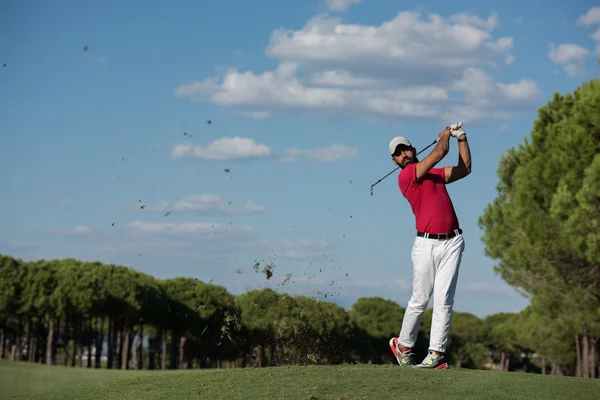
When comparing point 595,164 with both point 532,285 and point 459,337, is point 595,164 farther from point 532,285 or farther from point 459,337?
point 459,337

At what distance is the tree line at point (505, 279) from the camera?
31.5 metres

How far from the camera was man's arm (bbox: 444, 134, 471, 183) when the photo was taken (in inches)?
453

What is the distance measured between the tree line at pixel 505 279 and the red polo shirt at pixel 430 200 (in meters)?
4.63

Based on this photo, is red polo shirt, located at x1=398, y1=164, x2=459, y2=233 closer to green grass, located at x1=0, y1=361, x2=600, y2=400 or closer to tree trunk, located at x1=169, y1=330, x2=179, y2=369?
green grass, located at x1=0, y1=361, x2=600, y2=400

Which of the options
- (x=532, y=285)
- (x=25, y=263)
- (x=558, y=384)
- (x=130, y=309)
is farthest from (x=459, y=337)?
(x=558, y=384)

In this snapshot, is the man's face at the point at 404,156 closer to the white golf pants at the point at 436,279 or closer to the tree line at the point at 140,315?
the white golf pants at the point at 436,279

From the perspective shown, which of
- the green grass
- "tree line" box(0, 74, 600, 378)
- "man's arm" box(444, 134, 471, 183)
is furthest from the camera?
"tree line" box(0, 74, 600, 378)

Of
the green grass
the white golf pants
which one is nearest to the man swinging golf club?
the white golf pants

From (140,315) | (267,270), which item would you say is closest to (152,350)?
(140,315)

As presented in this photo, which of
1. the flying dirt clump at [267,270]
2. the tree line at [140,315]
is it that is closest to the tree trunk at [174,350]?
the tree line at [140,315]

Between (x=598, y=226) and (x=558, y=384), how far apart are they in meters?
22.4

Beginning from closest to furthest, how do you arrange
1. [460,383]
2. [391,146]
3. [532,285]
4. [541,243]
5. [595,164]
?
[460,383] < [391,146] < [595,164] < [541,243] < [532,285]

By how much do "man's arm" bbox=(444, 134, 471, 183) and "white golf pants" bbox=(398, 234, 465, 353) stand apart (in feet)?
2.73

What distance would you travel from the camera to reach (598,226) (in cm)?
3222
